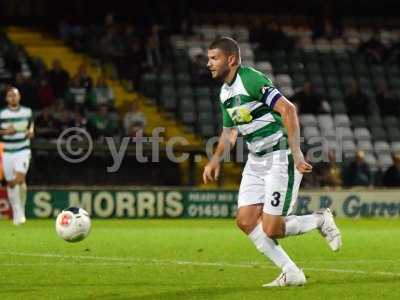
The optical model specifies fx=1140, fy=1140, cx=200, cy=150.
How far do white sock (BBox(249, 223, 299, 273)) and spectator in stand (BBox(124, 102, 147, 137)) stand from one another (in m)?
11.6

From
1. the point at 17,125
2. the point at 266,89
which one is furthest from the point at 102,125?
the point at 266,89

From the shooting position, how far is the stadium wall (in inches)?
760

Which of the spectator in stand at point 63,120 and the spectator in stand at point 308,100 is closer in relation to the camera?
the spectator in stand at point 63,120

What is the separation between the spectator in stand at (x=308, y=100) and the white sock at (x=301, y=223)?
13515 mm

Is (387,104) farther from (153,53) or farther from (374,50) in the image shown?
(153,53)

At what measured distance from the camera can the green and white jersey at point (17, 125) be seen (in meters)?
17.4

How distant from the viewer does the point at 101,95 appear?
21.6 m

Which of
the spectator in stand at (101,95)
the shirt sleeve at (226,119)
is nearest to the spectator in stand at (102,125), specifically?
the spectator in stand at (101,95)

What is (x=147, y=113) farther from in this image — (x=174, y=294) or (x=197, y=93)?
(x=174, y=294)

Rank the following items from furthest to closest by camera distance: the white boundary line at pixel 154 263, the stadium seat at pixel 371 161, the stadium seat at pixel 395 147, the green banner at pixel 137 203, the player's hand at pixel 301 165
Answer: the stadium seat at pixel 395 147 < the stadium seat at pixel 371 161 < the green banner at pixel 137 203 < the white boundary line at pixel 154 263 < the player's hand at pixel 301 165

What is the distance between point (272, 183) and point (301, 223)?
2.38 feet

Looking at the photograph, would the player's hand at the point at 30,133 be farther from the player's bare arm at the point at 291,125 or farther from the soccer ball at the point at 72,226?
the player's bare arm at the point at 291,125

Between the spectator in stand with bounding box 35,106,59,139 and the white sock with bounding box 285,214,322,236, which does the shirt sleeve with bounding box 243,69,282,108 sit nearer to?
the white sock with bounding box 285,214,322,236

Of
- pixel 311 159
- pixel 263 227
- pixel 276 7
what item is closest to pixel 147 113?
pixel 311 159
